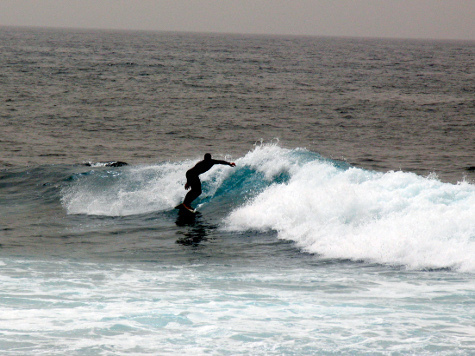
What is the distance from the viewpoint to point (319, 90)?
54969 millimetres

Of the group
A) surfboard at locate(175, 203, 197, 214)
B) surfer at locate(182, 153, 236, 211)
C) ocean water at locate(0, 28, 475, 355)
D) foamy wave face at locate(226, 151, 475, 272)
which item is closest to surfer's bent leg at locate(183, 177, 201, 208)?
surfer at locate(182, 153, 236, 211)

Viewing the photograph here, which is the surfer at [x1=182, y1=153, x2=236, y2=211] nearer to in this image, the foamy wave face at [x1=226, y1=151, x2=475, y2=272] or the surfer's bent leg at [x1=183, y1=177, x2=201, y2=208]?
the surfer's bent leg at [x1=183, y1=177, x2=201, y2=208]

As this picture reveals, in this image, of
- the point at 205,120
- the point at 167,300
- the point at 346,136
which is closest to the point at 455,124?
the point at 346,136

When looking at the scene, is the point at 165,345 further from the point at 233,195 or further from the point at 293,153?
the point at 293,153

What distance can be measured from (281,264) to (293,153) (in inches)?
275

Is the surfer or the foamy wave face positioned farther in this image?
the surfer

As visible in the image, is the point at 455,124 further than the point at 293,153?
Yes

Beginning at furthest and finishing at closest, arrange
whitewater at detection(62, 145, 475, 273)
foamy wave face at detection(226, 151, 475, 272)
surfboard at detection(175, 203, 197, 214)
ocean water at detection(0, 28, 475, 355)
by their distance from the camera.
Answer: surfboard at detection(175, 203, 197, 214) < whitewater at detection(62, 145, 475, 273) < foamy wave face at detection(226, 151, 475, 272) < ocean water at detection(0, 28, 475, 355)

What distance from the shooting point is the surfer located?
1622cm

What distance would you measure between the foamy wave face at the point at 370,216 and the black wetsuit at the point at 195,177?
4.14 feet

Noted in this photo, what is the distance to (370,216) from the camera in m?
13.4

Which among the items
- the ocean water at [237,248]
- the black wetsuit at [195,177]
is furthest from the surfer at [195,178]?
the ocean water at [237,248]

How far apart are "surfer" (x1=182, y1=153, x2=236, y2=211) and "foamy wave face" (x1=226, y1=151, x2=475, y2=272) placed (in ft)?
4.16

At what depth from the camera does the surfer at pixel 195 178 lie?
53.2ft
